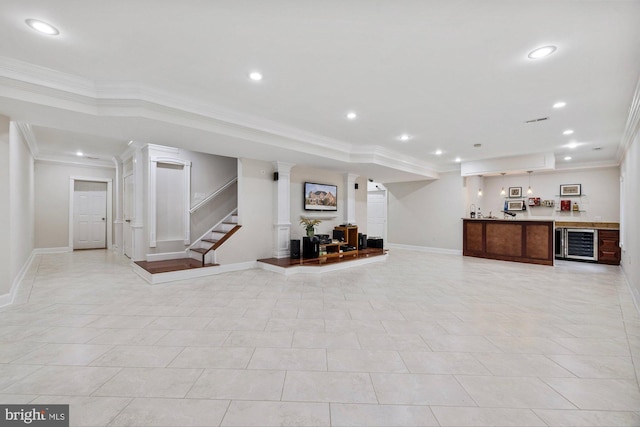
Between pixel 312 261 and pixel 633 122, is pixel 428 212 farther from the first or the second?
pixel 633 122

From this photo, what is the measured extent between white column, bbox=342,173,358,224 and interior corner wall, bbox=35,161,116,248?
27.4 ft

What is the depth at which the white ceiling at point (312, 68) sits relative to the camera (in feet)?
7.38

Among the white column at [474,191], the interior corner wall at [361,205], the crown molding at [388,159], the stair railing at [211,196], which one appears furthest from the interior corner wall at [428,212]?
the stair railing at [211,196]

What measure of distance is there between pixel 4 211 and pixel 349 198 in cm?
698

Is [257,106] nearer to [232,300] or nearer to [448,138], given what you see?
[232,300]

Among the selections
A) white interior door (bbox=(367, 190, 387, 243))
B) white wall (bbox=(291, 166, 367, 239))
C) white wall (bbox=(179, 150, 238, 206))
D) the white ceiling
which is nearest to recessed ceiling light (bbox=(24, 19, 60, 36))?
the white ceiling

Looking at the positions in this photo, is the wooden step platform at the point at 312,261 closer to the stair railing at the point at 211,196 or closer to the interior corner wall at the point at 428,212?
the stair railing at the point at 211,196

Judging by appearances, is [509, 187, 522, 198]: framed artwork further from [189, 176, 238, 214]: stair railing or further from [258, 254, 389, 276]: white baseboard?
[189, 176, 238, 214]: stair railing

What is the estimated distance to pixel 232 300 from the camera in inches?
161

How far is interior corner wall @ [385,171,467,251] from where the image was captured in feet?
29.3

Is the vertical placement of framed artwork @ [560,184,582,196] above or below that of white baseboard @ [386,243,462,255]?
above

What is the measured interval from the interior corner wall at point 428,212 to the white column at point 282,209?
16.7 ft

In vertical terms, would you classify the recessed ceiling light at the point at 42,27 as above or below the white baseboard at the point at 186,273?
above

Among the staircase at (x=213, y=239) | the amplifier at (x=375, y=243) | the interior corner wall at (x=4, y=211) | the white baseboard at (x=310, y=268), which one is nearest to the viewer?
the interior corner wall at (x=4, y=211)
